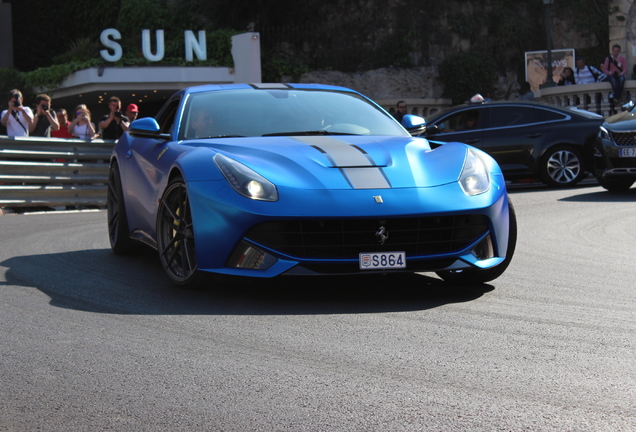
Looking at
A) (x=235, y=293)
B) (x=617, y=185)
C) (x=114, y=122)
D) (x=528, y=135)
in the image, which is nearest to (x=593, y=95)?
(x=528, y=135)

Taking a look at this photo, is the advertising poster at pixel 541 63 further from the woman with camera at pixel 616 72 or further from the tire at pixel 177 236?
the tire at pixel 177 236

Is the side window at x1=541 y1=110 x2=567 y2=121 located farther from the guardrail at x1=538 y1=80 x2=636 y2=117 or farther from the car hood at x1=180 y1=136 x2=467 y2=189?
the car hood at x1=180 y1=136 x2=467 y2=189

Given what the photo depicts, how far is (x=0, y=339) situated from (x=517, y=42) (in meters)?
29.4

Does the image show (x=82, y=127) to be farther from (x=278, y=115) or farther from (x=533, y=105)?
(x=278, y=115)

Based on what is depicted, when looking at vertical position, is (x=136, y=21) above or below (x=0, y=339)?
above

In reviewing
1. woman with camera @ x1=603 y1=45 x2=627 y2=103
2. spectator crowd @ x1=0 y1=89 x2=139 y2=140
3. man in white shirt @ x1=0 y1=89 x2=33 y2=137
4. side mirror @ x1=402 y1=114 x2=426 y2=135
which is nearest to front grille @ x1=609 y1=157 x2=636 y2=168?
spectator crowd @ x1=0 y1=89 x2=139 y2=140

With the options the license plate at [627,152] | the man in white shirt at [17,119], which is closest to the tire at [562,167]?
the license plate at [627,152]

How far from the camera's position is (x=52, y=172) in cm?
1597

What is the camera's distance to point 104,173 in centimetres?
1666

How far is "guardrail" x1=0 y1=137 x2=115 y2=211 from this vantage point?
1548cm

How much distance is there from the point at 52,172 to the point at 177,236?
1002 centimetres

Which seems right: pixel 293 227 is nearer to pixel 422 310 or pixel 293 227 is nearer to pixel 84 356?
pixel 422 310

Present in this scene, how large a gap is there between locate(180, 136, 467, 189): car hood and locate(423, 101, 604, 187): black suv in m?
9.96

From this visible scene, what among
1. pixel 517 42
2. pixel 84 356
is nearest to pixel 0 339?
pixel 84 356
